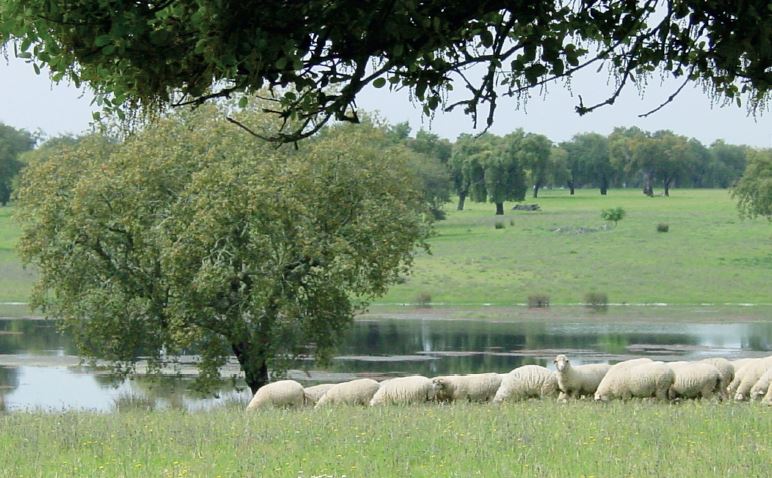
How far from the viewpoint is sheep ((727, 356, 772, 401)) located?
18.6 metres

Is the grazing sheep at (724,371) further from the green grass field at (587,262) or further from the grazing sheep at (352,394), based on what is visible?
the green grass field at (587,262)

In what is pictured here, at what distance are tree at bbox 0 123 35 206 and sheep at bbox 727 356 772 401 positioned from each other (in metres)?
93.0

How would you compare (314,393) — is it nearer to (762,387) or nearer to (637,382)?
(637,382)

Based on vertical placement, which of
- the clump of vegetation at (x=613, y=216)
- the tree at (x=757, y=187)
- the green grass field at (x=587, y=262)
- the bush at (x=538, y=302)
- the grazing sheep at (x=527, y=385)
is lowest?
the bush at (x=538, y=302)

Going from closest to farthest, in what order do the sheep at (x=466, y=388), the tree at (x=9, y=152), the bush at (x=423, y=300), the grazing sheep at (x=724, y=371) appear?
the grazing sheep at (x=724, y=371), the sheep at (x=466, y=388), the bush at (x=423, y=300), the tree at (x=9, y=152)

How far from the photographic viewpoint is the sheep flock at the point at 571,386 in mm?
17969

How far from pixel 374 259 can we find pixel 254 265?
9.52ft

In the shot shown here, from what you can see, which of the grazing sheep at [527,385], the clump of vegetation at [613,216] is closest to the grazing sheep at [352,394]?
the grazing sheep at [527,385]

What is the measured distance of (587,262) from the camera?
70.1 m

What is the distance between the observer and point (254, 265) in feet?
87.7

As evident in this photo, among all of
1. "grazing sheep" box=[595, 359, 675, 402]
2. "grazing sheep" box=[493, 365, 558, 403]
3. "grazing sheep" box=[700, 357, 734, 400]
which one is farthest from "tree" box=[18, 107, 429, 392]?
"grazing sheep" box=[700, 357, 734, 400]

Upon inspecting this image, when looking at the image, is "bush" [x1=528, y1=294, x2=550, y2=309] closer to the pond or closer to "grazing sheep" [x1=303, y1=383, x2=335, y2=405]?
the pond

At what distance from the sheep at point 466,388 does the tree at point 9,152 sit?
298 feet

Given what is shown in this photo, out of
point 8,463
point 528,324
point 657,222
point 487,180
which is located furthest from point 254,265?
point 487,180
